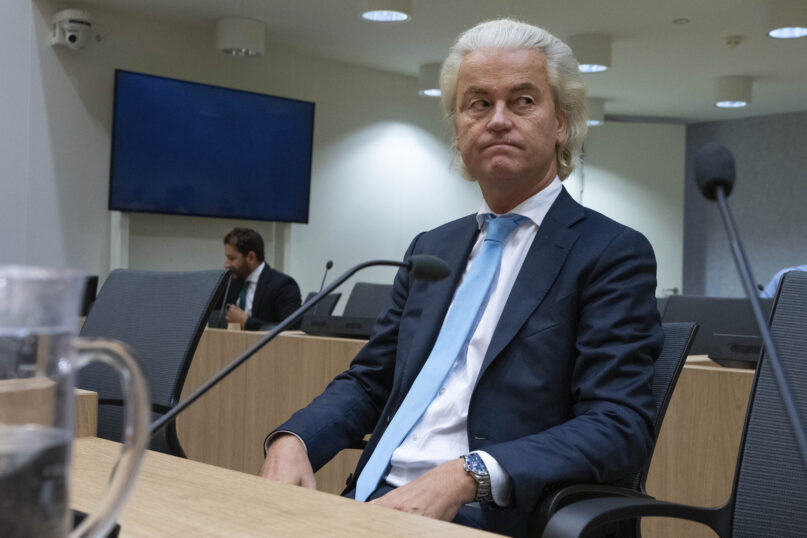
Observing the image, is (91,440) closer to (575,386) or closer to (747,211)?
(575,386)

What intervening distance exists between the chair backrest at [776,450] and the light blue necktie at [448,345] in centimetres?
46

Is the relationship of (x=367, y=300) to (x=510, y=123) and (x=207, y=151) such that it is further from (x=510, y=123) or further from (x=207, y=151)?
(x=207, y=151)

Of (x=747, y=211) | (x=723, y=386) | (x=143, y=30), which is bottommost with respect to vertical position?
(x=723, y=386)

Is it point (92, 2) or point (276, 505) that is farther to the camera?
point (92, 2)

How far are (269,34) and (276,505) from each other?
6278 mm

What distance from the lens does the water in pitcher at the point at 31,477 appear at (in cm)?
42

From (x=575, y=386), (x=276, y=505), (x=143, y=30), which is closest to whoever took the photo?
(x=276, y=505)

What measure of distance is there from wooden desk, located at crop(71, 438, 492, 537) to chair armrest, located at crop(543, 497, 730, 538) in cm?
29

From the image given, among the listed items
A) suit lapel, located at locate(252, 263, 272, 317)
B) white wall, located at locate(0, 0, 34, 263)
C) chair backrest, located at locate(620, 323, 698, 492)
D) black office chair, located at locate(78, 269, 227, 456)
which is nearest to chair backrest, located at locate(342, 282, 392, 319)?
suit lapel, located at locate(252, 263, 272, 317)

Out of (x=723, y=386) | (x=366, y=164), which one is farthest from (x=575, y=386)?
(x=366, y=164)

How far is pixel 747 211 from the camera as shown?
9664mm

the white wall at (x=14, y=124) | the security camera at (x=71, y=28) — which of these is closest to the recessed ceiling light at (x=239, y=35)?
the security camera at (x=71, y=28)

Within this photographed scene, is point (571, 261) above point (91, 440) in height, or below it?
above

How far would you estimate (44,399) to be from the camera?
417 mm
